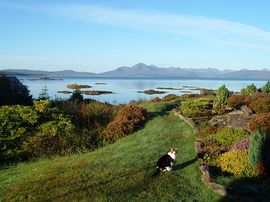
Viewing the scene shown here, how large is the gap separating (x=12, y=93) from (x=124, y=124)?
23.3 feet

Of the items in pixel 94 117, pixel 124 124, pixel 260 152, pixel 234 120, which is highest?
pixel 260 152

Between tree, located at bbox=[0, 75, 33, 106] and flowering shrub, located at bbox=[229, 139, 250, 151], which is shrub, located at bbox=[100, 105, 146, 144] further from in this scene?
flowering shrub, located at bbox=[229, 139, 250, 151]

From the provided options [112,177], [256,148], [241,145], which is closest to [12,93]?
[112,177]

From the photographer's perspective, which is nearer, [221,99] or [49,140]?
[49,140]

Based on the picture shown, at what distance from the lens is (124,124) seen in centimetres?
1981

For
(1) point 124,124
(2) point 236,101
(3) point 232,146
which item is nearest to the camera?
(3) point 232,146

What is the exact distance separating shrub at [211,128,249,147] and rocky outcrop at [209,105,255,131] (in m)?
0.56

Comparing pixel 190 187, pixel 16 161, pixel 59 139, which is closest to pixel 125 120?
pixel 59 139

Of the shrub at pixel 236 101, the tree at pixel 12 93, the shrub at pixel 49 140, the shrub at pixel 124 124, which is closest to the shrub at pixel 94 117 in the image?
the shrub at pixel 124 124

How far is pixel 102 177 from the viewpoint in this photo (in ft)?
39.2

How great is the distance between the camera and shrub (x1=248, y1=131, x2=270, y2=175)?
1177 cm

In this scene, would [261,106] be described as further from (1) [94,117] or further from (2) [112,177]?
(2) [112,177]

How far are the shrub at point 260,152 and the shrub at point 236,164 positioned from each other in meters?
0.24

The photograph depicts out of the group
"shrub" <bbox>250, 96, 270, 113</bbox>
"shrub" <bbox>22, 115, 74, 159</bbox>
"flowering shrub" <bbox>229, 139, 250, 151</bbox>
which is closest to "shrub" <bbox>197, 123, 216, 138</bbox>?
"flowering shrub" <bbox>229, 139, 250, 151</bbox>
